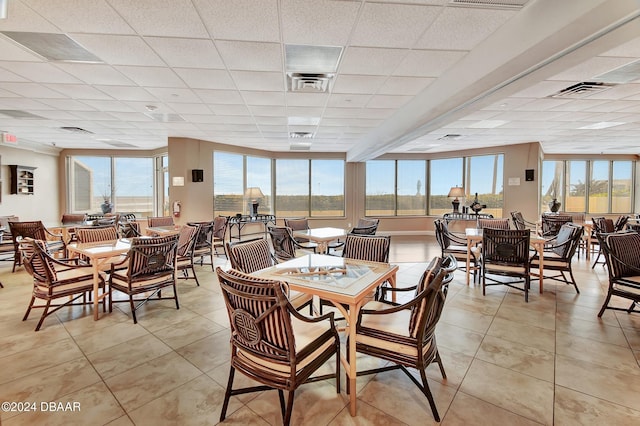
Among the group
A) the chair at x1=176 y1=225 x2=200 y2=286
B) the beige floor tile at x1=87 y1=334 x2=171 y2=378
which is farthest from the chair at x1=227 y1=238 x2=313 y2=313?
the chair at x1=176 y1=225 x2=200 y2=286

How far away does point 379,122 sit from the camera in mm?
5574

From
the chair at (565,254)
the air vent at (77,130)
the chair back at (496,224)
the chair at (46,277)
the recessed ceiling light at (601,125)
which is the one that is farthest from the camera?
the air vent at (77,130)

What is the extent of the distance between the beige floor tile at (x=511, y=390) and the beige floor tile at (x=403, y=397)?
0.20m

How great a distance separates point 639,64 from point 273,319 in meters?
4.66

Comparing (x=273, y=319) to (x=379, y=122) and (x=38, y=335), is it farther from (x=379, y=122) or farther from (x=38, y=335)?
(x=379, y=122)

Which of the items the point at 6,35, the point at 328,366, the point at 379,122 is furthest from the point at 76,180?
the point at 328,366

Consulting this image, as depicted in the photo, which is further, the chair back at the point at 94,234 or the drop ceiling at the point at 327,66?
the chair back at the point at 94,234

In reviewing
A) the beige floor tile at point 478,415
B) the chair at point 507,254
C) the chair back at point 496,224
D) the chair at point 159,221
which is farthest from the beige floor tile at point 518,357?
the chair at point 159,221

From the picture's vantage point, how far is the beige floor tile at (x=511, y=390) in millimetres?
1802

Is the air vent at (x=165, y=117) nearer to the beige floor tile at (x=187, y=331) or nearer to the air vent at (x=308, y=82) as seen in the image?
the air vent at (x=308, y=82)

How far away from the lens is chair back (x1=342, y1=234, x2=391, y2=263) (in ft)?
10.1

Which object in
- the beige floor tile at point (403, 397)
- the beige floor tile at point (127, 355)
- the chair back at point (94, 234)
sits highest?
the chair back at point (94, 234)

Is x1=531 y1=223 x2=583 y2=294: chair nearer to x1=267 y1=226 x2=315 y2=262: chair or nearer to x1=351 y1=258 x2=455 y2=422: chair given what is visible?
x1=351 y1=258 x2=455 y2=422: chair

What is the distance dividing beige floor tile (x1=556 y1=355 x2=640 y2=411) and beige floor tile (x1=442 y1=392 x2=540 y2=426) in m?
0.61
